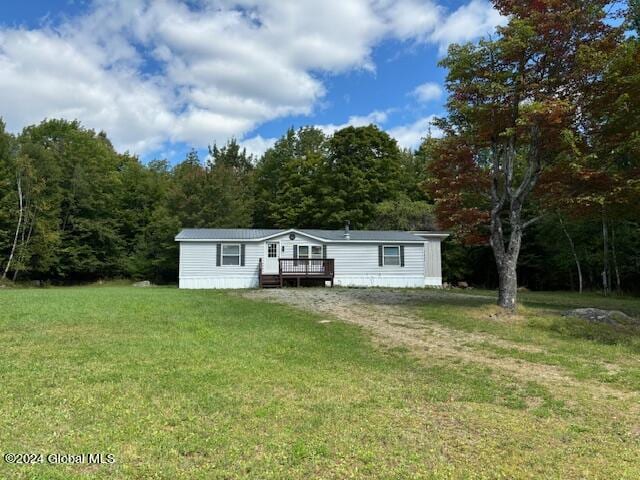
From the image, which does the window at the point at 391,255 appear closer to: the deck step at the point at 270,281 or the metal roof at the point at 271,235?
the metal roof at the point at 271,235

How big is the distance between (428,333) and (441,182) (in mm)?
5749

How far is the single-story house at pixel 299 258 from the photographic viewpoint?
20.8 meters

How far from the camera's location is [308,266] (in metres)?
21.3

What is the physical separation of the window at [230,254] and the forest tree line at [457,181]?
8.99 meters

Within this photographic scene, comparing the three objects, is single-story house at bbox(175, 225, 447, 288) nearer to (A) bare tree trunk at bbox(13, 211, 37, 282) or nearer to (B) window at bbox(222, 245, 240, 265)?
(B) window at bbox(222, 245, 240, 265)

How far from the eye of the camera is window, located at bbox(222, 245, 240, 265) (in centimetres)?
2102

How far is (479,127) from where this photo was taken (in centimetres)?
1207

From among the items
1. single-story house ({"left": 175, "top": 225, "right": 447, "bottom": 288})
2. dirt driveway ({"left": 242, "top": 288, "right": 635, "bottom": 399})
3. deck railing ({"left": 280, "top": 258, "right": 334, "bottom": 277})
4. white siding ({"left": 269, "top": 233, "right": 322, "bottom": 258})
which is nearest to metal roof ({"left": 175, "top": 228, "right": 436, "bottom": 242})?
single-story house ({"left": 175, "top": 225, "right": 447, "bottom": 288})

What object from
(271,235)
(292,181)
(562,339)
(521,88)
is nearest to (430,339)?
(562,339)

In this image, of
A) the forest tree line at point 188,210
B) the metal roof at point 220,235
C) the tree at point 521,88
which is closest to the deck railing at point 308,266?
the metal roof at point 220,235

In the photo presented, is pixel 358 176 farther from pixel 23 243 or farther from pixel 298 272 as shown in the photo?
pixel 23 243

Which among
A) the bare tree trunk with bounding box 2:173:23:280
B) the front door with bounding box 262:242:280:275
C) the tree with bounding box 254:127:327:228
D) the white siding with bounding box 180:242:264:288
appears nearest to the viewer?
the white siding with bounding box 180:242:264:288

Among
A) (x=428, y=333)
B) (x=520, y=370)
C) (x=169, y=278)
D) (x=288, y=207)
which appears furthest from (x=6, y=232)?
(x=520, y=370)

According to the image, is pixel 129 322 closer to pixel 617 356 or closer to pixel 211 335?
pixel 211 335
